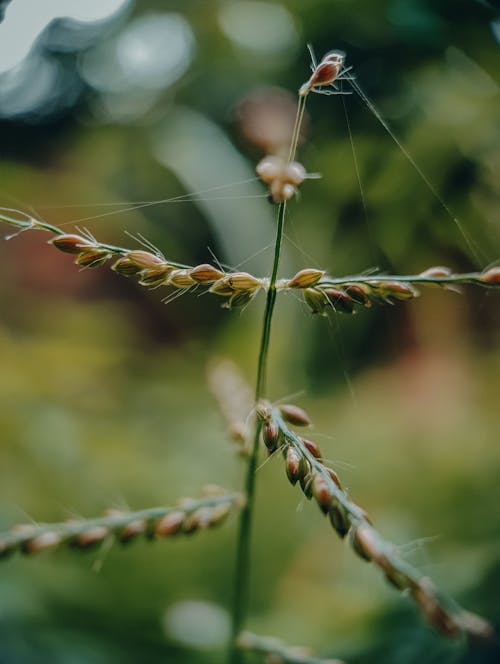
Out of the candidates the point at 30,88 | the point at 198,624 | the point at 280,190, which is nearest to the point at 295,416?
the point at 280,190

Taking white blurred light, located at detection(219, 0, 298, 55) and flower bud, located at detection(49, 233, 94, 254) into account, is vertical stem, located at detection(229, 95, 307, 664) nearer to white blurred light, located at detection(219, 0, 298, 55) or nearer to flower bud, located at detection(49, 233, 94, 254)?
flower bud, located at detection(49, 233, 94, 254)

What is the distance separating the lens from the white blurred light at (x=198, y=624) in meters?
0.75

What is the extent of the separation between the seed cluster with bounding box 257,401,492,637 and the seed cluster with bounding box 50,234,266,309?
72 millimetres

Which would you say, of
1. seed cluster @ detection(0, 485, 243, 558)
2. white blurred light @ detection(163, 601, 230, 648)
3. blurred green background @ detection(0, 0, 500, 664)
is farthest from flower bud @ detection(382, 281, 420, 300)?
white blurred light @ detection(163, 601, 230, 648)

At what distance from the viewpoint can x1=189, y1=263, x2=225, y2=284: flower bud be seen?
0.30 metres

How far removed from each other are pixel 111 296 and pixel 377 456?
2.98 feet

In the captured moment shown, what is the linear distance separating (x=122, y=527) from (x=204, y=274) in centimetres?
23

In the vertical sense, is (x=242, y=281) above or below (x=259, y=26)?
below

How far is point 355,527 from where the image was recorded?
260 mm

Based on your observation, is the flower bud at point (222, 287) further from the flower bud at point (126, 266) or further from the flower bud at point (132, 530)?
the flower bud at point (132, 530)

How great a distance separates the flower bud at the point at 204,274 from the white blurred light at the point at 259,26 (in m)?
0.99

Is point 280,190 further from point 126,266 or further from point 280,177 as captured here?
point 126,266

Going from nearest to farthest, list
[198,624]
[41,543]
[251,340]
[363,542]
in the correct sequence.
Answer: [363,542], [41,543], [198,624], [251,340]

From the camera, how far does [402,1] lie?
922 mm
